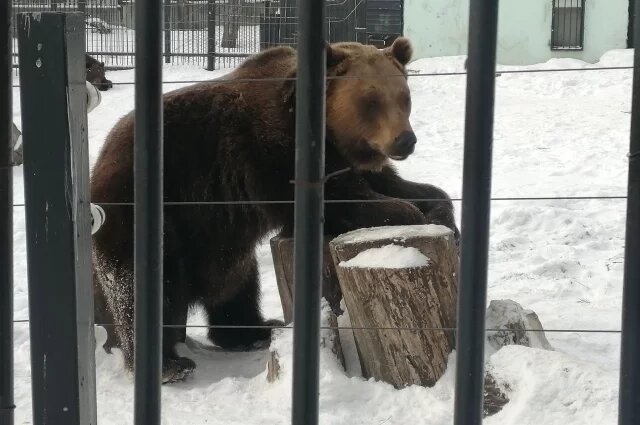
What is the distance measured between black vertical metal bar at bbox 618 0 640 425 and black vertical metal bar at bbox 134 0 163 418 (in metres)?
0.66

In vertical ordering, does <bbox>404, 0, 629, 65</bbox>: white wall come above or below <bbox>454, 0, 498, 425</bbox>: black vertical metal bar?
above

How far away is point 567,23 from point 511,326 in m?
13.6

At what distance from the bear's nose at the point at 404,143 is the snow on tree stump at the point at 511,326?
0.83 meters

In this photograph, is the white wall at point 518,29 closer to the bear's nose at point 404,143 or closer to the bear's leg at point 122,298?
the bear's nose at point 404,143

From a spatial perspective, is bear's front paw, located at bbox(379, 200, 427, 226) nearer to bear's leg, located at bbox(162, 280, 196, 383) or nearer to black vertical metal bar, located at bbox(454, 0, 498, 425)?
bear's leg, located at bbox(162, 280, 196, 383)

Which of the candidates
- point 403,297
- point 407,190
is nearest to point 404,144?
point 407,190

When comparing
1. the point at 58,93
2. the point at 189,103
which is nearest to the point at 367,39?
the point at 189,103

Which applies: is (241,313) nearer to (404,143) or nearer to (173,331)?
(173,331)

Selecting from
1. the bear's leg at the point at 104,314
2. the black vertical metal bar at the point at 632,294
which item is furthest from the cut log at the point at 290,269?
the black vertical metal bar at the point at 632,294

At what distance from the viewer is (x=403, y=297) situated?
361 centimetres

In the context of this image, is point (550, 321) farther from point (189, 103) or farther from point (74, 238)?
point (74, 238)

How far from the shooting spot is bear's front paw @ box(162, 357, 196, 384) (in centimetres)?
405

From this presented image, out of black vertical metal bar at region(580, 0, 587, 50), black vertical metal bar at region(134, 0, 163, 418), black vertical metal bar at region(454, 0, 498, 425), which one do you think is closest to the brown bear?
black vertical metal bar at region(134, 0, 163, 418)

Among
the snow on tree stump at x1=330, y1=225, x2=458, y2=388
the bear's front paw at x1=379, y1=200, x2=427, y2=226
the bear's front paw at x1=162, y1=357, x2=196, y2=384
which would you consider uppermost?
the bear's front paw at x1=379, y1=200, x2=427, y2=226
